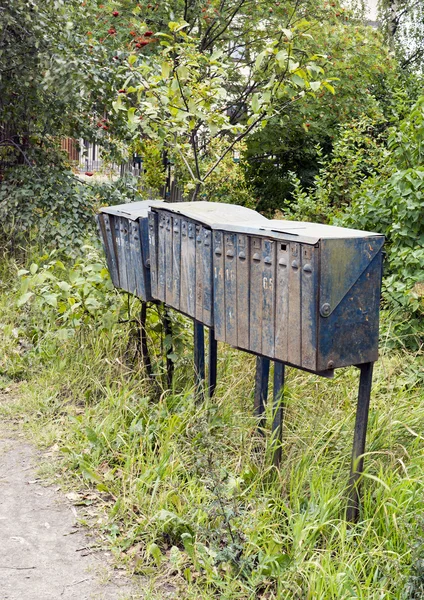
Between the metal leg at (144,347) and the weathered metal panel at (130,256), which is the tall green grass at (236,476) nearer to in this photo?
the metal leg at (144,347)

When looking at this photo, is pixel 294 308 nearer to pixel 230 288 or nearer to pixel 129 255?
pixel 230 288

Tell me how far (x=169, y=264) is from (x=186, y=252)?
0.27 metres

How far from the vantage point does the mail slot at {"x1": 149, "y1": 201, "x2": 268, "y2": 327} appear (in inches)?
140

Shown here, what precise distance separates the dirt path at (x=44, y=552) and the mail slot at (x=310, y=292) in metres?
1.14

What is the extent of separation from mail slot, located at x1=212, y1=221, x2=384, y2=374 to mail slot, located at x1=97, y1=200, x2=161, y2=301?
1.26m

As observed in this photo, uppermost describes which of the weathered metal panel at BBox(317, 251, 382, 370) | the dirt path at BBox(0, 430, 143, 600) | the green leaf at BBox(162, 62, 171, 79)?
the green leaf at BBox(162, 62, 171, 79)

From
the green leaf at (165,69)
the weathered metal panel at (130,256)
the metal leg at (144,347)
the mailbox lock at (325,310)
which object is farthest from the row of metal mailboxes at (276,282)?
the green leaf at (165,69)

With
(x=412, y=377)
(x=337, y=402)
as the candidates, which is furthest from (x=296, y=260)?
(x=412, y=377)

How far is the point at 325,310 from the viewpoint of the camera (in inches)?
106

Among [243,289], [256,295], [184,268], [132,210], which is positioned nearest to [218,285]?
[243,289]

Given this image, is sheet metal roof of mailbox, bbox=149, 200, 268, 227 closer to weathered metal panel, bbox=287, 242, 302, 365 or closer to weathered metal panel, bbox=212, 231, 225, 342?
weathered metal panel, bbox=212, 231, 225, 342

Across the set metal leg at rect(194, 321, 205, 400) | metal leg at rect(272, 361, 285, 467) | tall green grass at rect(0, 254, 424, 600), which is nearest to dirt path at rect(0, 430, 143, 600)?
tall green grass at rect(0, 254, 424, 600)

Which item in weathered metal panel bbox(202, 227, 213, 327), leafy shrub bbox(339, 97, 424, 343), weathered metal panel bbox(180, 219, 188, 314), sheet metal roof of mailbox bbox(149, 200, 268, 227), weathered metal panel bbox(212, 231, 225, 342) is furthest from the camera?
leafy shrub bbox(339, 97, 424, 343)

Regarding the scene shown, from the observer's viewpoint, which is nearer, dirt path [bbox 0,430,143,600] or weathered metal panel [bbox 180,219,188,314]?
dirt path [bbox 0,430,143,600]
